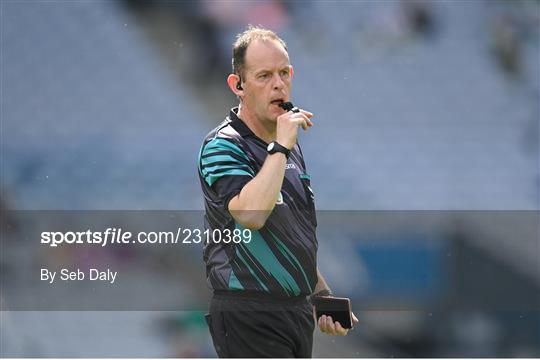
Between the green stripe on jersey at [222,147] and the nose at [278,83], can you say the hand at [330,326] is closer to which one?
the green stripe on jersey at [222,147]

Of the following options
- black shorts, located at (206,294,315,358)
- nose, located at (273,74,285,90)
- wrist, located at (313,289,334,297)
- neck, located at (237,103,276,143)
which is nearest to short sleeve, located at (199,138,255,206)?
neck, located at (237,103,276,143)

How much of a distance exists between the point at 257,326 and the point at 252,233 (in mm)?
317

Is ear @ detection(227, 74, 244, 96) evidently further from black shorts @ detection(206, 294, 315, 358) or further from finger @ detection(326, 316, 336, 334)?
finger @ detection(326, 316, 336, 334)

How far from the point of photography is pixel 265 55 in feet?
11.2

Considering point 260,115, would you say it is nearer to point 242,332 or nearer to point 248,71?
point 248,71

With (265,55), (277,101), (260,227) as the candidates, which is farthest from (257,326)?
(265,55)

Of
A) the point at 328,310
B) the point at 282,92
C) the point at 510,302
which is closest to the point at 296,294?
the point at 328,310

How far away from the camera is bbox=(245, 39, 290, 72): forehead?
11.2 feet

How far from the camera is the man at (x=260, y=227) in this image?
10.8 feet

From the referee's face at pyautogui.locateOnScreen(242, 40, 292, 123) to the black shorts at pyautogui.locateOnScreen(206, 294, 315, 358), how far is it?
2.12ft

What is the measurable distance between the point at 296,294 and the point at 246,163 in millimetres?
487

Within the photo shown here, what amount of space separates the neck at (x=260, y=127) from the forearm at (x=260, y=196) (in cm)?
24

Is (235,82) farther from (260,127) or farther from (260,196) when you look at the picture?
(260,196)

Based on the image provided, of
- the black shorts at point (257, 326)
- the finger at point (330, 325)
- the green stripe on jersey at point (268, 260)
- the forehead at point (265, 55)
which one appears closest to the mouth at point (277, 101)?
the forehead at point (265, 55)
